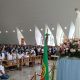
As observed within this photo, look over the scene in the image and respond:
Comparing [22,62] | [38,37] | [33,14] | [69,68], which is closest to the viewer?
[69,68]

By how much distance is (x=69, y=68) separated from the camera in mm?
5375

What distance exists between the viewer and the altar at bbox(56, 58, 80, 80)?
530 cm

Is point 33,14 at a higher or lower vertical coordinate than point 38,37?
higher

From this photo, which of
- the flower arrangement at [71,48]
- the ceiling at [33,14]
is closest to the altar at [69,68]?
the flower arrangement at [71,48]

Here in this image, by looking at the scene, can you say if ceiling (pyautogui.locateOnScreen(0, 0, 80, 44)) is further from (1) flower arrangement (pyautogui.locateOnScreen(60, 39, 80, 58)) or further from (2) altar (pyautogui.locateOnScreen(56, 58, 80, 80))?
(2) altar (pyautogui.locateOnScreen(56, 58, 80, 80))

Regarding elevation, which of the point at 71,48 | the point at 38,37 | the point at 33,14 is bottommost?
the point at 71,48

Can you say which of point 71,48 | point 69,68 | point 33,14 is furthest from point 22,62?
point 33,14

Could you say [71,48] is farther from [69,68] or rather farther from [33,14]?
[33,14]

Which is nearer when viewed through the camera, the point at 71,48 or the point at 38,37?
the point at 71,48

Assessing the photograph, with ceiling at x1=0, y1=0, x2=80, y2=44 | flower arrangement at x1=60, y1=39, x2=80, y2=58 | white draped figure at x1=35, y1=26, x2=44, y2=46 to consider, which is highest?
ceiling at x1=0, y1=0, x2=80, y2=44

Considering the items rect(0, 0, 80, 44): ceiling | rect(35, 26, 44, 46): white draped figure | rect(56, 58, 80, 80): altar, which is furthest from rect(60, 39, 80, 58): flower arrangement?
rect(35, 26, 44, 46): white draped figure

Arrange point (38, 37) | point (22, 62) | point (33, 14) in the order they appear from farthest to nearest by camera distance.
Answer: point (38, 37)
point (33, 14)
point (22, 62)

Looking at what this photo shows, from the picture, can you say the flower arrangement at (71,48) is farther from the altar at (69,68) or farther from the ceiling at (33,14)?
the ceiling at (33,14)

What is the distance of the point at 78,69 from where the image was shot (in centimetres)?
529
